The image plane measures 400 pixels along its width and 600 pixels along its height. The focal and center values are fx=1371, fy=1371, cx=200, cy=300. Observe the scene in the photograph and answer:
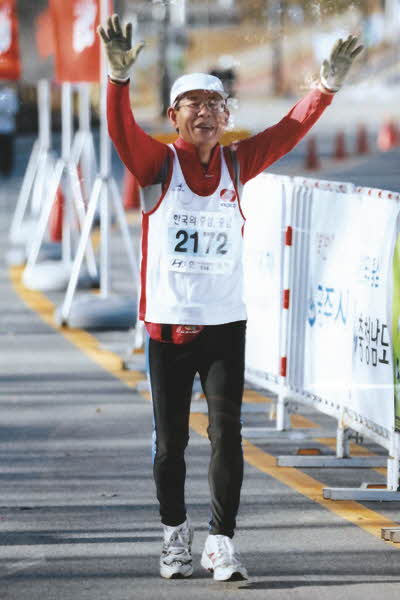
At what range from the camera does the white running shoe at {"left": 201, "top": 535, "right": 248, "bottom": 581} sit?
512 cm

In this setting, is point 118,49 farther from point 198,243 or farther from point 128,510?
point 128,510

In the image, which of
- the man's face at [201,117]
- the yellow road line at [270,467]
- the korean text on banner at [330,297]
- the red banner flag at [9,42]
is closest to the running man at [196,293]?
the man's face at [201,117]

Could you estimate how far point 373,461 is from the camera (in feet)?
22.9

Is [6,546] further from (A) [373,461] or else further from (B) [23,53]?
(B) [23,53]

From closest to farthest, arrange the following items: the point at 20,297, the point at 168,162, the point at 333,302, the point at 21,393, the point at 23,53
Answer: the point at 168,162 → the point at 333,302 → the point at 21,393 → the point at 20,297 → the point at 23,53

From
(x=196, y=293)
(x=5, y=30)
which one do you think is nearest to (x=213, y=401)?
(x=196, y=293)

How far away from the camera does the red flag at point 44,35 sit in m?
13.7

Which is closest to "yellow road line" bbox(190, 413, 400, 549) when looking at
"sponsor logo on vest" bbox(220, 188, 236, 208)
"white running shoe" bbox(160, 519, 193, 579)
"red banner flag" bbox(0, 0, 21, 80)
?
"white running shoe" bbox(160, 519, 193, 579)

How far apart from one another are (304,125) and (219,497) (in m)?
1.48

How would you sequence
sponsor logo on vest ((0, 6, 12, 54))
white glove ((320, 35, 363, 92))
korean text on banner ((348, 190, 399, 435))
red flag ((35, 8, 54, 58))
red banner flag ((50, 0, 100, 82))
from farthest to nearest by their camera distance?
red flag ((35, 8, 54, 58)) → sponsor logo on vest ((0, 6, 12, 54)) → red banner flag ((50, 0, 100, 82)) → korean text on banner ((348, 190, 399, 435)) → white glove ((320, 35, 363, 92))

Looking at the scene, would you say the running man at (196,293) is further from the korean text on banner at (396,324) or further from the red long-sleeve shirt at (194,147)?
the korean text on banner at (396,324)

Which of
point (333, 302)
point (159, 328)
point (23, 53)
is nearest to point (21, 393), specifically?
point (333, 302)

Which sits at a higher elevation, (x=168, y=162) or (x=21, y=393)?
(x=168, y=162)

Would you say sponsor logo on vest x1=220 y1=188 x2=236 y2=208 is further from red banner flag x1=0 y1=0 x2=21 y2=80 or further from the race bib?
red banner flag x1=0 y1=0 x2=21 y2=80
